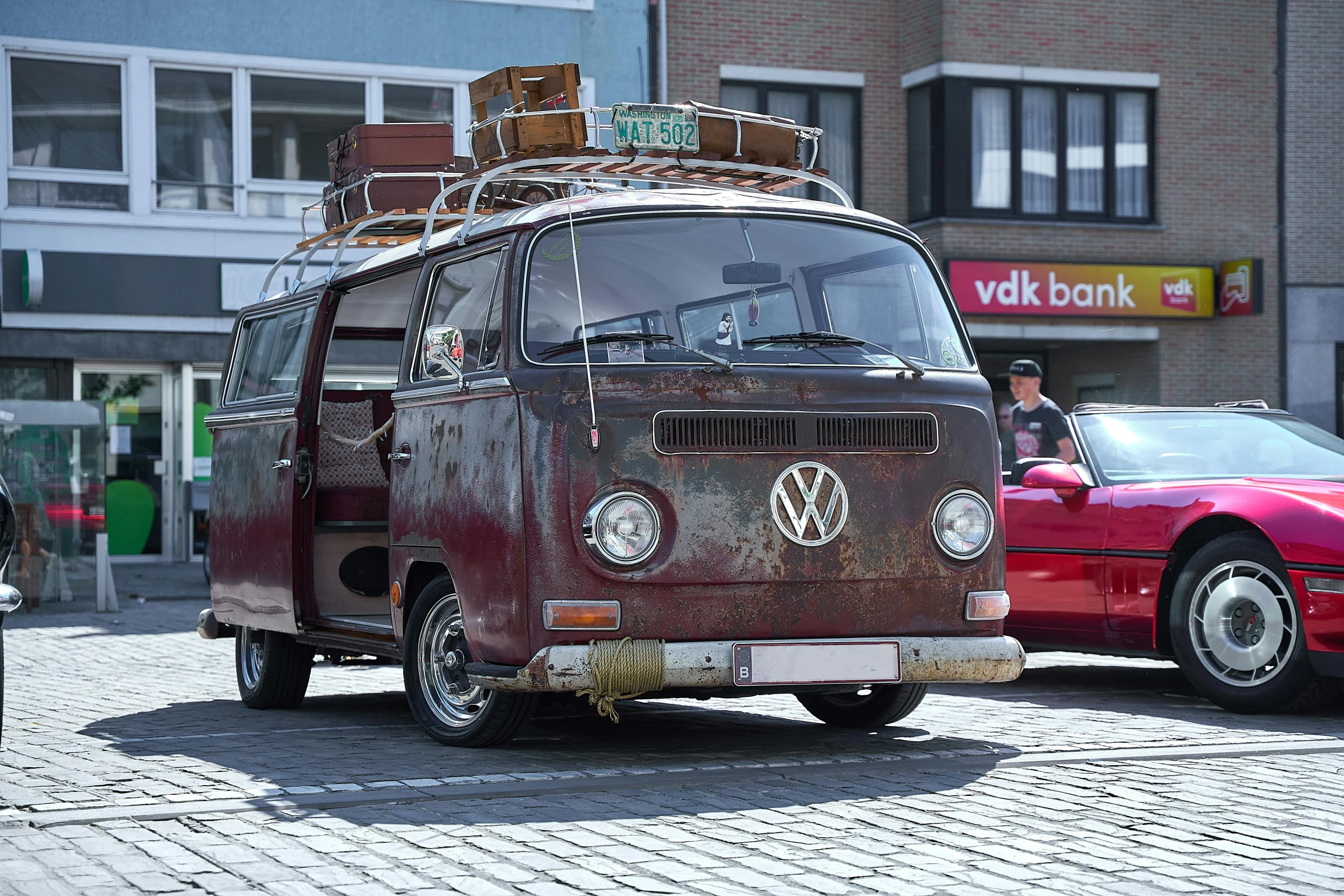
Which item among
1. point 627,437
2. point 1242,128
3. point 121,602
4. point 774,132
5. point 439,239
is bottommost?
point 121,602

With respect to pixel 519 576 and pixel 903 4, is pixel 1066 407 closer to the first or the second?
pixel 903 4

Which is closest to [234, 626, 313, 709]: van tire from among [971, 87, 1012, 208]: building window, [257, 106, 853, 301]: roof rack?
[257, 106, 853, 301]: roof rack

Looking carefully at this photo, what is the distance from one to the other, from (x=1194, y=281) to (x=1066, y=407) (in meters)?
2.69

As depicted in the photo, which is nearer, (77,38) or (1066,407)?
(77,38)

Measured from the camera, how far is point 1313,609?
26.2 feet

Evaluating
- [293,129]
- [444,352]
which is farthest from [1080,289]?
[444,352]

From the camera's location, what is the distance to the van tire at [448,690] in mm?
6945

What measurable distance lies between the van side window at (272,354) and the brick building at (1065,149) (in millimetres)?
14462

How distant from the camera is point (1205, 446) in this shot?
956 cm

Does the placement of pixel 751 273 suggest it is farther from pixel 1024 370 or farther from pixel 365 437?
pixel 1024 370

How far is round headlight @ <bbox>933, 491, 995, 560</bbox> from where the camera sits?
22.7 ft

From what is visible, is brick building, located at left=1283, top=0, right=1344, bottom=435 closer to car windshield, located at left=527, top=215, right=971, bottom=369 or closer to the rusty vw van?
the rusty vw van

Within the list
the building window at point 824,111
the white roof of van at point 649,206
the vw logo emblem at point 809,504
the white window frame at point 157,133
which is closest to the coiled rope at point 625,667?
the vw logo emblem at point 809,504

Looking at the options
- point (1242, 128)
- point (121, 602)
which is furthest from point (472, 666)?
point (1242, 128)
